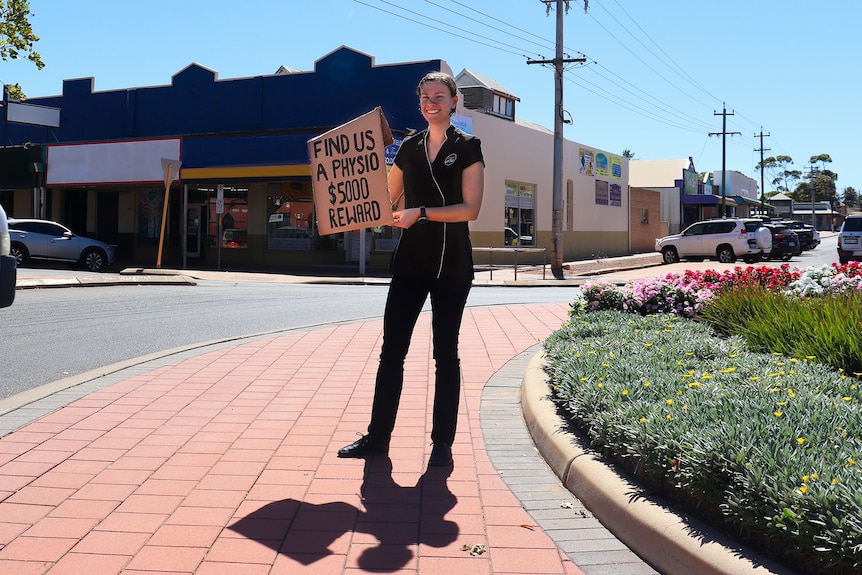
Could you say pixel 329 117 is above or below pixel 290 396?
above

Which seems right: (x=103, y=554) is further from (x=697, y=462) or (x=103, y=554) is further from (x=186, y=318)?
(x=186, y=318)

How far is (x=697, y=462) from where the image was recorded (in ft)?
10.9

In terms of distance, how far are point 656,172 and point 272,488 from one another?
193 feet

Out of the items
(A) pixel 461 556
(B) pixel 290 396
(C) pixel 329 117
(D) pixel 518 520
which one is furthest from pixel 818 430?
(C) pixel 329 117

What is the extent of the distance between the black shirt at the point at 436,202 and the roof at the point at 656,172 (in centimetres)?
5489

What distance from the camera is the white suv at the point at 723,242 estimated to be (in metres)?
32.2

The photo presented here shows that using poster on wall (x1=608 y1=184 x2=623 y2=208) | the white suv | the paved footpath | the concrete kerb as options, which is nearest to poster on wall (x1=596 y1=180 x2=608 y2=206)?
poster on wall (x1=608 y1=184 x2=623 y2=208)

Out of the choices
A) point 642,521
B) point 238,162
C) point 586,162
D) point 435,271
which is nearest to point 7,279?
point 435,271

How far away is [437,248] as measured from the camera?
446cm

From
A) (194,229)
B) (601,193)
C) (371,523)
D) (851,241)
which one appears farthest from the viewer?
(601,193)

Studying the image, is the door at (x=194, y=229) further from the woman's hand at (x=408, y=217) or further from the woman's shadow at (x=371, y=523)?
the woman's shadow at (x=371, y=523)

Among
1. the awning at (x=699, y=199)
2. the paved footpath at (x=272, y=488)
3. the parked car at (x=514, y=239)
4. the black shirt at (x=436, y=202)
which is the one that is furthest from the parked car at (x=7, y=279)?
the awning at (x=699, y=199)

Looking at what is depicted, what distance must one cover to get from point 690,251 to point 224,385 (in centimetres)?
2919

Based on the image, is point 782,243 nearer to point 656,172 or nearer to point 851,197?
point 656,172
